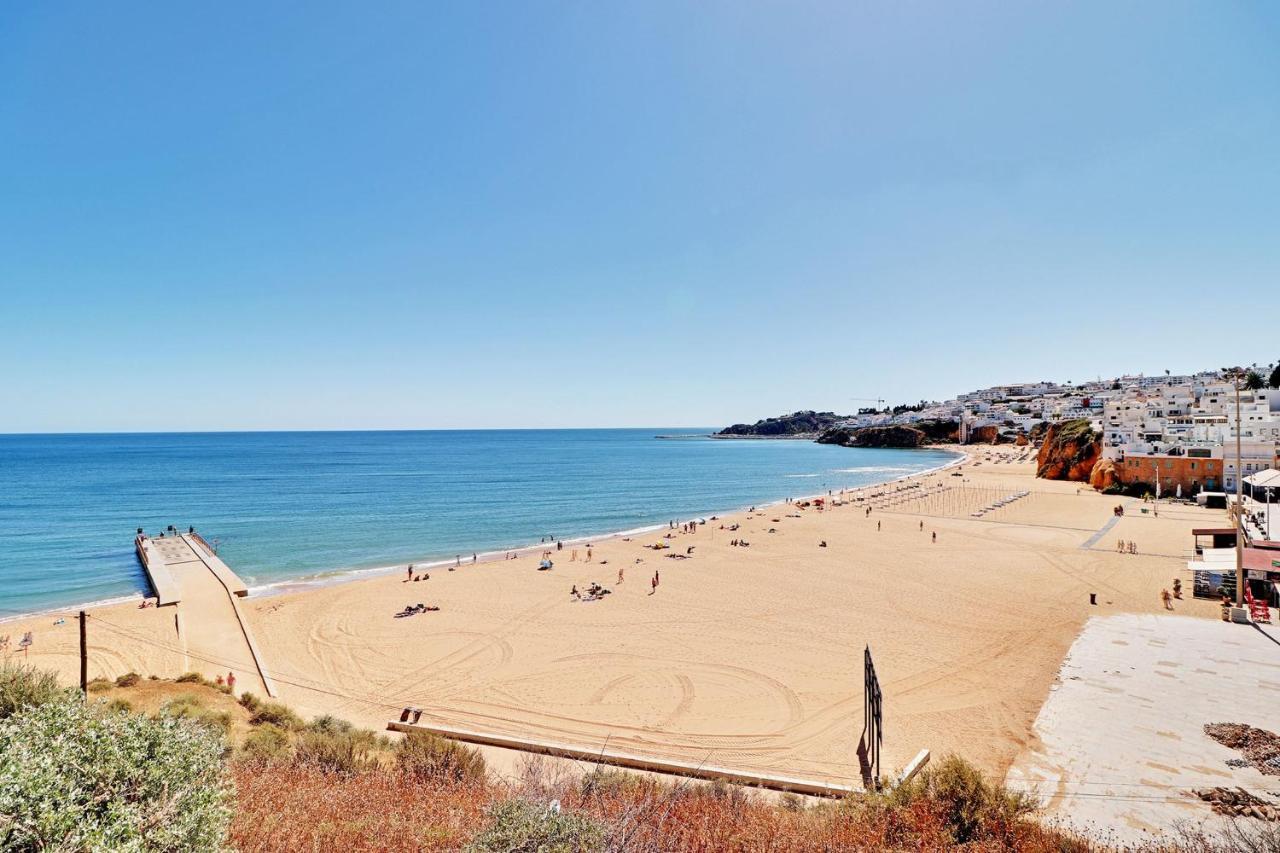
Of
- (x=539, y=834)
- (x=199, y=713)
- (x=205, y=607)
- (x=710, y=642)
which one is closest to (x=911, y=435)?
(x=710, y=642)

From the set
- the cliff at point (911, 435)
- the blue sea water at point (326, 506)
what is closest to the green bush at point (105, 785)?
the blue sea water at point (326, 506)

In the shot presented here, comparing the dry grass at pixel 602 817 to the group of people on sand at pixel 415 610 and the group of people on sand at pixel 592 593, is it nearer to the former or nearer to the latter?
the group of people on sand at pixel 415 610

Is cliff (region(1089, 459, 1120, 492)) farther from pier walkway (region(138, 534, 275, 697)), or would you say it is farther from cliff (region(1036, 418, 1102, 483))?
pier walkway (region(138, 534, 275, 697))

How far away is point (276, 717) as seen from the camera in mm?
10969

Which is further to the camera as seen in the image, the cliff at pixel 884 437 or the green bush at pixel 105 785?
the cliff at pixel 884 437

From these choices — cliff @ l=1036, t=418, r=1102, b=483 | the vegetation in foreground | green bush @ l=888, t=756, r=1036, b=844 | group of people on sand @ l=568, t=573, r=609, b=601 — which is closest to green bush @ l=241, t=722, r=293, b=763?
the vegetation in foreground

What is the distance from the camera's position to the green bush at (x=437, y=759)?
318 inches

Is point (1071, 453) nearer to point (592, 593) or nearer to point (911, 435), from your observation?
point (592, 593)

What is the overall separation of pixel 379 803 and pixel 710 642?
1186 centimetres

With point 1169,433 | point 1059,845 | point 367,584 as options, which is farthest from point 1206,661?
point 1169,433

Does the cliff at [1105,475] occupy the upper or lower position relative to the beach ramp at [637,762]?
upper

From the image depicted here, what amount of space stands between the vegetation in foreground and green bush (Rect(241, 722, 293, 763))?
0.19 ft

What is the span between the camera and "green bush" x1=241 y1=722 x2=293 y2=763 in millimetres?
8094

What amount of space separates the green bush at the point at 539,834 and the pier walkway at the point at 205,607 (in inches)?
466
